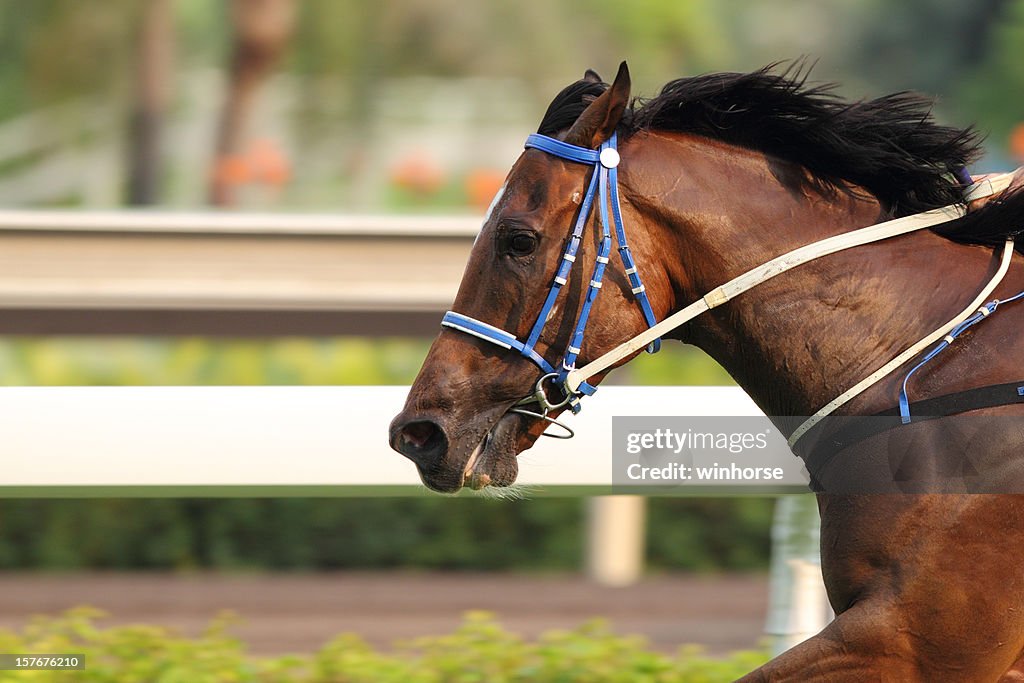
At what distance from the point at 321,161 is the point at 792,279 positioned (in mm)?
3565

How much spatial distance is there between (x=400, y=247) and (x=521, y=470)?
7.14ft

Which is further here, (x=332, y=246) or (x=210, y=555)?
(x=210, y=555)

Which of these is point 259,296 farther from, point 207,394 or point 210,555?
point 207,394

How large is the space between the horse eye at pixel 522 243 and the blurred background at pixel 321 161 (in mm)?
2819

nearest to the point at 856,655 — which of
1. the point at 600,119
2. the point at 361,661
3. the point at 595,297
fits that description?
the point at 595,297

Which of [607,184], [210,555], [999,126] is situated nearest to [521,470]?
[607,184]

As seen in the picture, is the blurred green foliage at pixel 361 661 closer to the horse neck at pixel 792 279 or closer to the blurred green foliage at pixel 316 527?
the horse neck at pixel 792 279

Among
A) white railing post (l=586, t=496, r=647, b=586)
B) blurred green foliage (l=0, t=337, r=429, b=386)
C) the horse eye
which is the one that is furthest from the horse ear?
blurred green foliage (l=0, t=337, r=429, b=386)

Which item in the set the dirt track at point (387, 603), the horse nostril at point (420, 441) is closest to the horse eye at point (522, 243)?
the horse nostril at point (420, 441)

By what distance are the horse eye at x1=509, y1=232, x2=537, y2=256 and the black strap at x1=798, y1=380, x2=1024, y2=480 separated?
67cm

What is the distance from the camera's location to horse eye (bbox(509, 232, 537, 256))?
8.52 ft

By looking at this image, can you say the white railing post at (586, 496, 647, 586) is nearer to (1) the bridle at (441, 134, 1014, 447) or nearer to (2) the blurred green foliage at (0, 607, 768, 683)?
(2) the blurred green foliage at (0, 607, 768, 683)

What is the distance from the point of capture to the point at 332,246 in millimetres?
5328

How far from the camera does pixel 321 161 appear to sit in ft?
19.2
